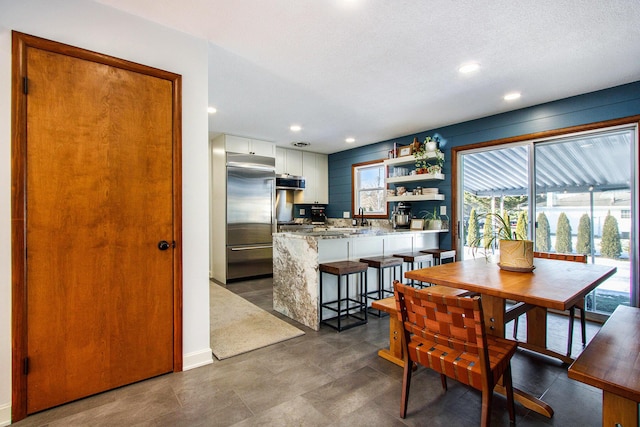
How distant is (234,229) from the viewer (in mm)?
5227

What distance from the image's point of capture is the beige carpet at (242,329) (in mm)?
2725

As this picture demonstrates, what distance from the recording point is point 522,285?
69.4 inches

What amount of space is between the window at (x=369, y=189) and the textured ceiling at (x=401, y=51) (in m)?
1.95

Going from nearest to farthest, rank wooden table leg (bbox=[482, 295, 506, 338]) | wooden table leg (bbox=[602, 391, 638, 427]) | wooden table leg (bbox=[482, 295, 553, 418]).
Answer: wooden table leg (bbox=[602, 391, 638, 427]) → wooden table leg (bbox=[482, 295, 553, 418]) → wooden table leg (bbox=[482, 295, 506, 338])

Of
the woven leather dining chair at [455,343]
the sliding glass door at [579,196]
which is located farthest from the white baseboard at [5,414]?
the sliding glass door at [579,196]

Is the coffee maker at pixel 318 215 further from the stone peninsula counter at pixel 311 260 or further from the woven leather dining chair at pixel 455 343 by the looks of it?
the woven leather dining chair at pixel 455 343

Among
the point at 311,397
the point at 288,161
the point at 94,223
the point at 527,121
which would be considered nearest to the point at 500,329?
the point at 311,397

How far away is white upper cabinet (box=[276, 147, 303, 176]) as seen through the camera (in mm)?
6207

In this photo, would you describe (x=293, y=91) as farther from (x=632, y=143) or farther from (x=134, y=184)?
(x=632, y=143)

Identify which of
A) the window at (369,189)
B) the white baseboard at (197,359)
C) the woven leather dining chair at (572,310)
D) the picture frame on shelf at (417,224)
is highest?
the window at (369,189)

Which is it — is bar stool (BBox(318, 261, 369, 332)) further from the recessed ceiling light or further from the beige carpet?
the recessed ceiling light

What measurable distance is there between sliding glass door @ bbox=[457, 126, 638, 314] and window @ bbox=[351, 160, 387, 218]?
1.86 m

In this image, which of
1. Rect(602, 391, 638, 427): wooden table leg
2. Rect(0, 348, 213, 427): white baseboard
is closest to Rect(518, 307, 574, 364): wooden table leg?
Rect(602, 391, 638, 427): wooden table leg

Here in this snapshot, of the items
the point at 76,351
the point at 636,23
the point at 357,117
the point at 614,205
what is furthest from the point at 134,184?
the point at 614,205
